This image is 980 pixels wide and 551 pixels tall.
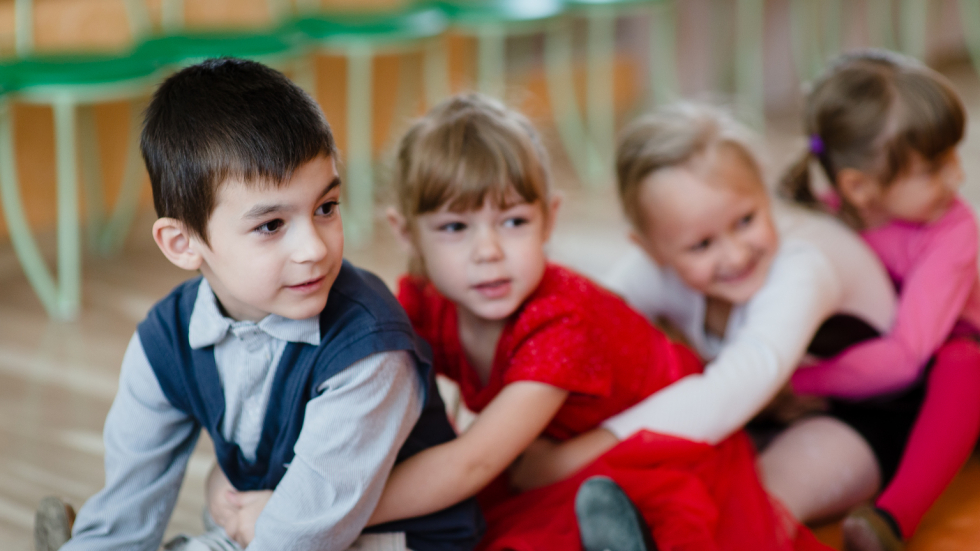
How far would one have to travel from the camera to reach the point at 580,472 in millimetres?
1217

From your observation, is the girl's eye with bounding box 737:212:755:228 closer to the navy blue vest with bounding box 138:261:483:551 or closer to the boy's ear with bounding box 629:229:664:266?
the boy's ear with bounding box 629:229:664:266

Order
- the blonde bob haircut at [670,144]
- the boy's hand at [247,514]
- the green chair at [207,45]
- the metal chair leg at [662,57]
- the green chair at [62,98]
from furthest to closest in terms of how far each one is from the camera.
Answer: the metal chair leg at [662,57] < the green chair at [207,45] < the green chair at [62,98] < the blonde bob haircut at [670,144] < the boy's hand at [247,514]

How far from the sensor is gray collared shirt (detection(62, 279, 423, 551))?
935 millimetres

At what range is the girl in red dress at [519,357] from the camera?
43.3 inches

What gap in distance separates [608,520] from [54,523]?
2.15ft

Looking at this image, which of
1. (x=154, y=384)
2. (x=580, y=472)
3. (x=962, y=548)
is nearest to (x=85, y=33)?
(x=154, y=384)

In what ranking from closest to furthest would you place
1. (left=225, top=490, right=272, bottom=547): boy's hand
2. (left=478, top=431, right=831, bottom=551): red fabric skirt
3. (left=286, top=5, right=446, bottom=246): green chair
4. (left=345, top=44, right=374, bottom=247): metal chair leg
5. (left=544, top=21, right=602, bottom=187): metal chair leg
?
1. (left=225, top=490, right=272, bottom=547): boy's hand
2. (left=478, top=431, right=831, bottom=551): red fabric skirt
3. (left=286, top=5, right=446, bottom=246): green chair
4. (left=345, top=44, right=374, bottom=247): metal chair leg
5. (left=544, top=21, right=602, bottom=187): metal chair leg

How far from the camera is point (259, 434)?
1.01 m

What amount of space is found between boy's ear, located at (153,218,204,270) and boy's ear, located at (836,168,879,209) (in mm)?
1066

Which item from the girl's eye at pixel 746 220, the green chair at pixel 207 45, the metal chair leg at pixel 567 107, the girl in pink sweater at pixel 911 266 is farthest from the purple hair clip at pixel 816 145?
the metal chair leg at pixel 567 107

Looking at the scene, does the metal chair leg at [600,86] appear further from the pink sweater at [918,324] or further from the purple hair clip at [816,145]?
the pink sweater at [918,324]

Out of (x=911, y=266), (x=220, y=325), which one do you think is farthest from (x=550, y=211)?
(x=911, y=266)

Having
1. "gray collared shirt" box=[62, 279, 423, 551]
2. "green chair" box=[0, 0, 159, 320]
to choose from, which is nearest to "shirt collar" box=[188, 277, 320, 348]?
"gray collared shirt" box=[62, 279, 423, 551]

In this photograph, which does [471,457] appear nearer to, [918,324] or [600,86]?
[918,324]
